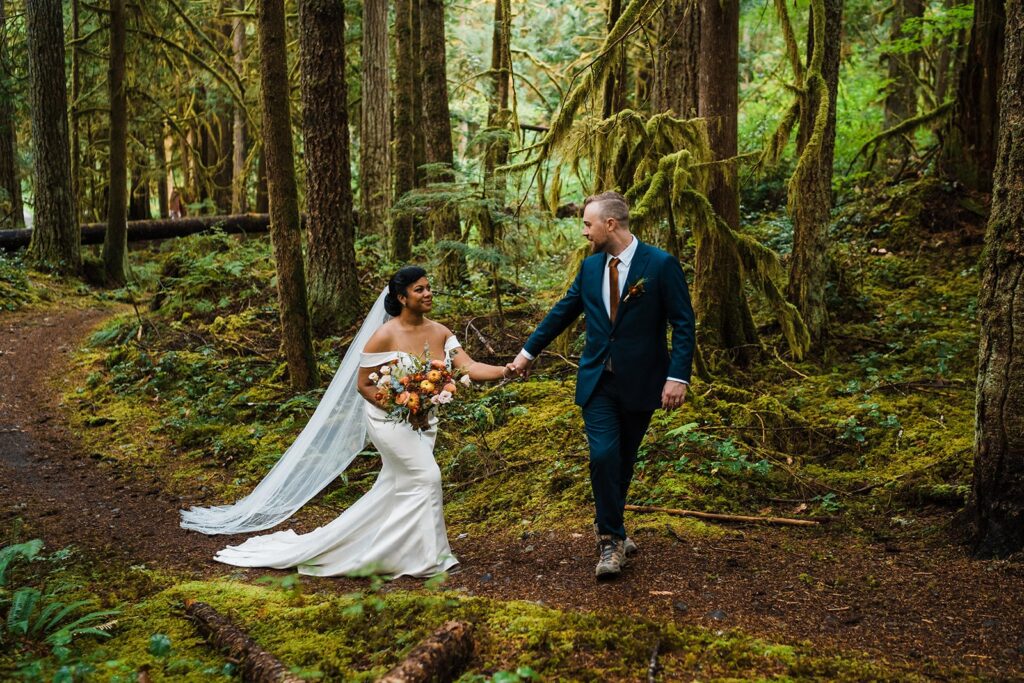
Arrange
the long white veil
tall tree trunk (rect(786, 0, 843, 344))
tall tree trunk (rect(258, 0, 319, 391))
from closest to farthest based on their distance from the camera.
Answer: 1. the long white veil
2. tall tree trunk (rect(258, 0, 319, 391))
3. tall tree trunk (rect(786, 0, 843, 344))

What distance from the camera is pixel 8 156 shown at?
64.4 feet

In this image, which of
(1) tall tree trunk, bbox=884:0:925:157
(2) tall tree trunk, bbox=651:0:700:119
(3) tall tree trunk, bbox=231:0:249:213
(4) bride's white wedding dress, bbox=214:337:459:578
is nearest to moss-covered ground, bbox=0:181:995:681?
(4) bride's white wedding dress, bbox=214:337:459:578

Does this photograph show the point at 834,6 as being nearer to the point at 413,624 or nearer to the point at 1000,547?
the point at 1000,547

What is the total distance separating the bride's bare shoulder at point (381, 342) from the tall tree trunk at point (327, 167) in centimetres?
575

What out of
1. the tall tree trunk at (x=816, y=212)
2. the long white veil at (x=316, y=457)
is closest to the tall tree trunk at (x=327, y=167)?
the long white veil at (x=316, y=457)

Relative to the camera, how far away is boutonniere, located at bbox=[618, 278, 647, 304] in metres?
4.94

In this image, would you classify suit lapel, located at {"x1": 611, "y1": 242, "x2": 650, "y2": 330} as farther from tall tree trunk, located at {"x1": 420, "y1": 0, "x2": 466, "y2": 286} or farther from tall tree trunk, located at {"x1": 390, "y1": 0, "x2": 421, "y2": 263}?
tall tree trunk, located at {"x1": 390, "y1": 0, "x2": 421, "y2": 263}

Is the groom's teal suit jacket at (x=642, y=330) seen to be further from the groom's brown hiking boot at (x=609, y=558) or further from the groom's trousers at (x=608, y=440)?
the groom's brown hiking boot at (x=609, y=558)

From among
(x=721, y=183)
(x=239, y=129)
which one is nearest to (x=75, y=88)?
(x=239, y=129)

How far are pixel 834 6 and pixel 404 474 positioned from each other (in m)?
7.38

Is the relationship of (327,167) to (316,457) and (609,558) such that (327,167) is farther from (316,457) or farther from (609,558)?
(609,558)

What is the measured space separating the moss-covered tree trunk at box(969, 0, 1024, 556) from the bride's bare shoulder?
3.84 m

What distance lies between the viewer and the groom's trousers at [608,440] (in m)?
4.96

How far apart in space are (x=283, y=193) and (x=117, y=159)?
9247mm
